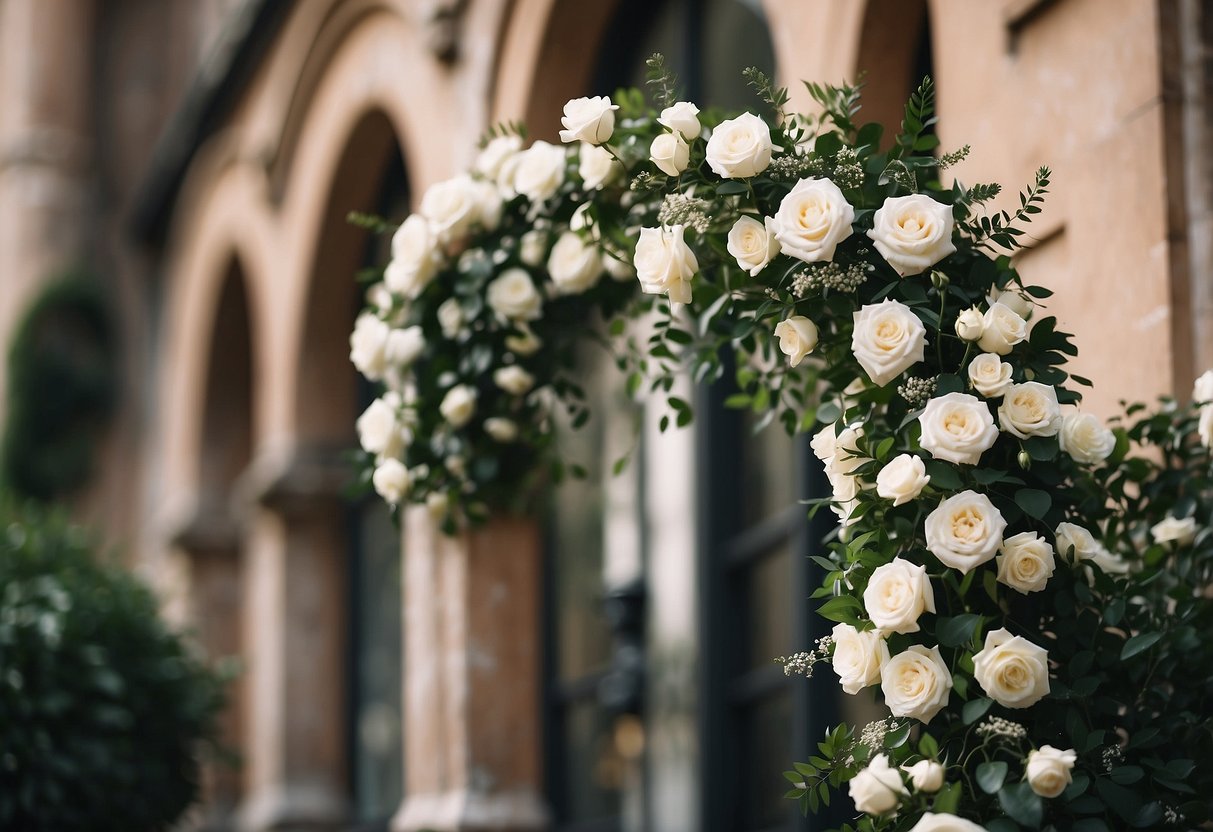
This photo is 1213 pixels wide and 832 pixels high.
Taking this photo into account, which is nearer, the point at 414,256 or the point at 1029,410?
the point at 1029,410

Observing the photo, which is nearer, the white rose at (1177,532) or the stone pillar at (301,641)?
the white rose at (1177,532)

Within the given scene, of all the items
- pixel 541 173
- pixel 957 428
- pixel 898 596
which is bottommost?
pixel 898 596

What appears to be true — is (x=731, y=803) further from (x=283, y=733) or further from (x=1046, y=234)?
(x=283, y=733)

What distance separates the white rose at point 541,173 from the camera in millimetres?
3258

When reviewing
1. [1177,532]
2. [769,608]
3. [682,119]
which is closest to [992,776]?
[1177,532]

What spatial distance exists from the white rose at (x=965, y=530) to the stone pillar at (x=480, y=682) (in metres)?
3.37

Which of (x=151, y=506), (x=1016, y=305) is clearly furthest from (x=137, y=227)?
(x=1016, y=305)

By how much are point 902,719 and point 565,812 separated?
14.2 feet

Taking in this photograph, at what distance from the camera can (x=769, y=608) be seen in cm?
494

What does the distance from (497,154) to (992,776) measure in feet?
5.74

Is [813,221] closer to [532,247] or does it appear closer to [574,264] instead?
[574,264]

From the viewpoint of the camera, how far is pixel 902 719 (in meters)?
2.36

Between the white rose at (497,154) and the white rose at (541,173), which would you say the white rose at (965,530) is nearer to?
the white rose at (541,173)

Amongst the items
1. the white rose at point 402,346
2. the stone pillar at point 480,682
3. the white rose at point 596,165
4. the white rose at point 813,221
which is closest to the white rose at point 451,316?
the white rose at point 402,346
